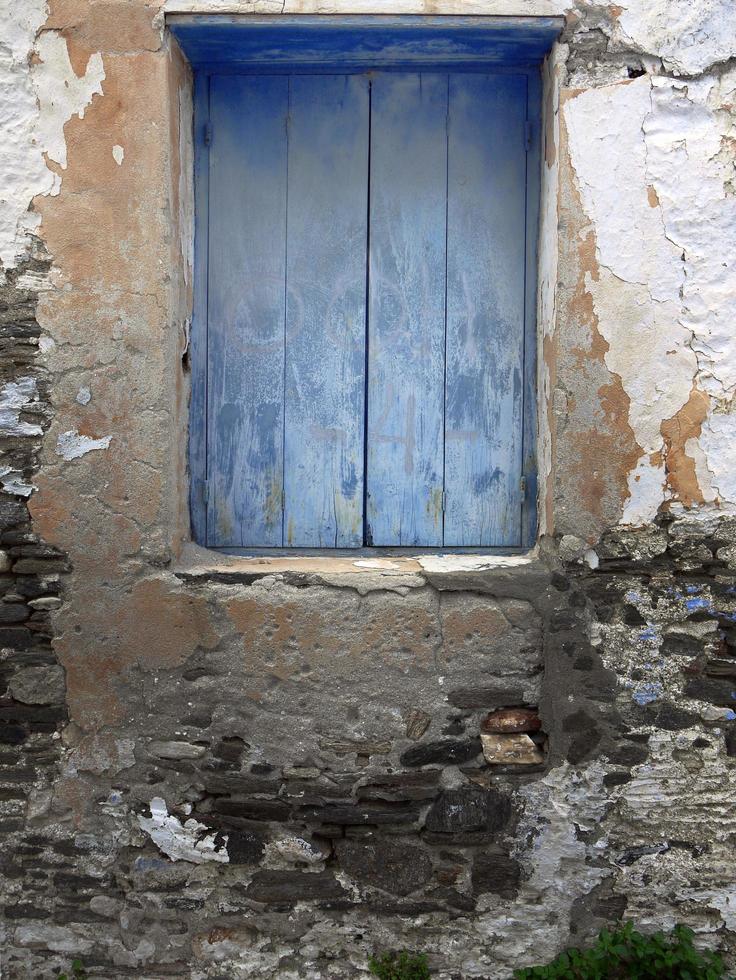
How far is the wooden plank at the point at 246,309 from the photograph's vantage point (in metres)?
2.70

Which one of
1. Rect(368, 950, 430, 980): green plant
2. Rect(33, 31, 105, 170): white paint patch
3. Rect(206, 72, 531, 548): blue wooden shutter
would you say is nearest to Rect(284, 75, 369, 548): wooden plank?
Rect(206, 72, 531, 548): blue wooden shutter

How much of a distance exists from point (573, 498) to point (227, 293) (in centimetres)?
126

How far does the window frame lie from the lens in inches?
105

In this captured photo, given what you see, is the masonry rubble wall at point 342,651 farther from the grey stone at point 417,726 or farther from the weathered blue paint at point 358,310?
the weathered blue paint at point 358,310

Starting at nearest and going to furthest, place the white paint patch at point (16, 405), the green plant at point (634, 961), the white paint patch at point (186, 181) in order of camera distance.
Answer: the green plant at point (634, 961) < the white paint patch at point (16, 405) < the white paint patch at point (186, 181)

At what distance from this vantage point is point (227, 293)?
2721 mm

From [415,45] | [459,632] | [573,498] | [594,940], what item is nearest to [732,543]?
[573,498]

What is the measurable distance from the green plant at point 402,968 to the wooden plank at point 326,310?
4.01ft

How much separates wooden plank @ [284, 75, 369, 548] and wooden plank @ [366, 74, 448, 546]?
4cm

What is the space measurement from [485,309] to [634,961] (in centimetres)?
196

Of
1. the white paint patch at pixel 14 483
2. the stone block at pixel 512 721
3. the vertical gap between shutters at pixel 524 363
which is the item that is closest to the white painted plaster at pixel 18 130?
the white paint patch at pixel 14 483

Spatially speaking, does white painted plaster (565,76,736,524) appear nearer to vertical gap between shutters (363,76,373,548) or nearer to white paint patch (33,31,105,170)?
vertical gap between shutters (363,76,373,548)

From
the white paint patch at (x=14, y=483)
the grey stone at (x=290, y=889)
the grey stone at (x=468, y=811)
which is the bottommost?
the grey stone at (x=290, y=889)

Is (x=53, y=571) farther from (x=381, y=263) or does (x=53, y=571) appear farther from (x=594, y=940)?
(x=594, y=940)
